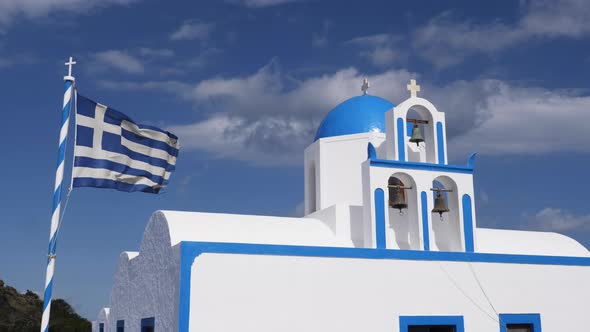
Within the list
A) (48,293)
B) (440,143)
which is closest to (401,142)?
(440,143)

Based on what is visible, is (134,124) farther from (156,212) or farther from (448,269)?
(448,269)

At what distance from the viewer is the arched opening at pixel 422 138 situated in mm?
12883

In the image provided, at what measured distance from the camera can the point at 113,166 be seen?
1003cm

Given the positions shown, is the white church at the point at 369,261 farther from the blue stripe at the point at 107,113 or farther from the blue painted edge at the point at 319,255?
the blue stripe at the point at 107,113

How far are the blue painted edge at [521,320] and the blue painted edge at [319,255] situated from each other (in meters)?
0.97

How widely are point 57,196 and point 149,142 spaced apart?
2.18m

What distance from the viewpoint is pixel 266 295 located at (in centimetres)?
1034

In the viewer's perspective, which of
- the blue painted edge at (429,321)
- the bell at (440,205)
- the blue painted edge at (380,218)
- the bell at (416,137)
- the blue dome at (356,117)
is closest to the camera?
the blue painted edge at (429,321)

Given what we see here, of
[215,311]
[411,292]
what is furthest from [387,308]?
[215,311]

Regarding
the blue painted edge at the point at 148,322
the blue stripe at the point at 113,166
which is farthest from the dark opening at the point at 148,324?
the blue stripe at the point at 113,166

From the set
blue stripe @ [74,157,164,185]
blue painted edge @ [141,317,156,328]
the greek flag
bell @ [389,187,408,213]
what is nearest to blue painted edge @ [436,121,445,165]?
bell @ [389,187,408,213]

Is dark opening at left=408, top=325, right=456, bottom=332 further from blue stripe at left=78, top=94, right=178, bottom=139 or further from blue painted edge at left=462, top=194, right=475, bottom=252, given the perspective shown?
blue stripe at left=78, top=94, right=178, bottom=139

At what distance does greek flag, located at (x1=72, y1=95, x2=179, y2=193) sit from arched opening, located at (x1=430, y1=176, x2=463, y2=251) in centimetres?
517

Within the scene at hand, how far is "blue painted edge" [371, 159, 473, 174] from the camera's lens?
12148 millimetres
